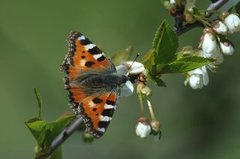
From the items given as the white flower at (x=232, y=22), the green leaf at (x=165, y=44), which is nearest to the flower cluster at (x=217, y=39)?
the white flower at (x=232, y=22)

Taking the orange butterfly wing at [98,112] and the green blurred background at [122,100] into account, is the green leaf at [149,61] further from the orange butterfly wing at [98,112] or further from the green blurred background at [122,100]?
the green blurred background at [122,100]

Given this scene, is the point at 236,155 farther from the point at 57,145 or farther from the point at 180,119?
the point at 57,145

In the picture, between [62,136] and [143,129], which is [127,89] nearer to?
[143,129]

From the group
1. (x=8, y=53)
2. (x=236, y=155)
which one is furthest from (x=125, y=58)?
(x=8, y=53)

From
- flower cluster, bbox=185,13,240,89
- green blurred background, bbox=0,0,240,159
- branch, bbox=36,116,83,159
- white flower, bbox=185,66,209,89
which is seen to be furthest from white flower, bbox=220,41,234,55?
green blurred background, bbox=0,0,240,159

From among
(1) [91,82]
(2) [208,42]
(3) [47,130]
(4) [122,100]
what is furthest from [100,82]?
(4) [122,100]

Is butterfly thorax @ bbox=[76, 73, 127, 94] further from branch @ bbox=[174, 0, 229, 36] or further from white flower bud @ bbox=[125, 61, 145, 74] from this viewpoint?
branch @ bbox=[174, 0, 229, 36]
